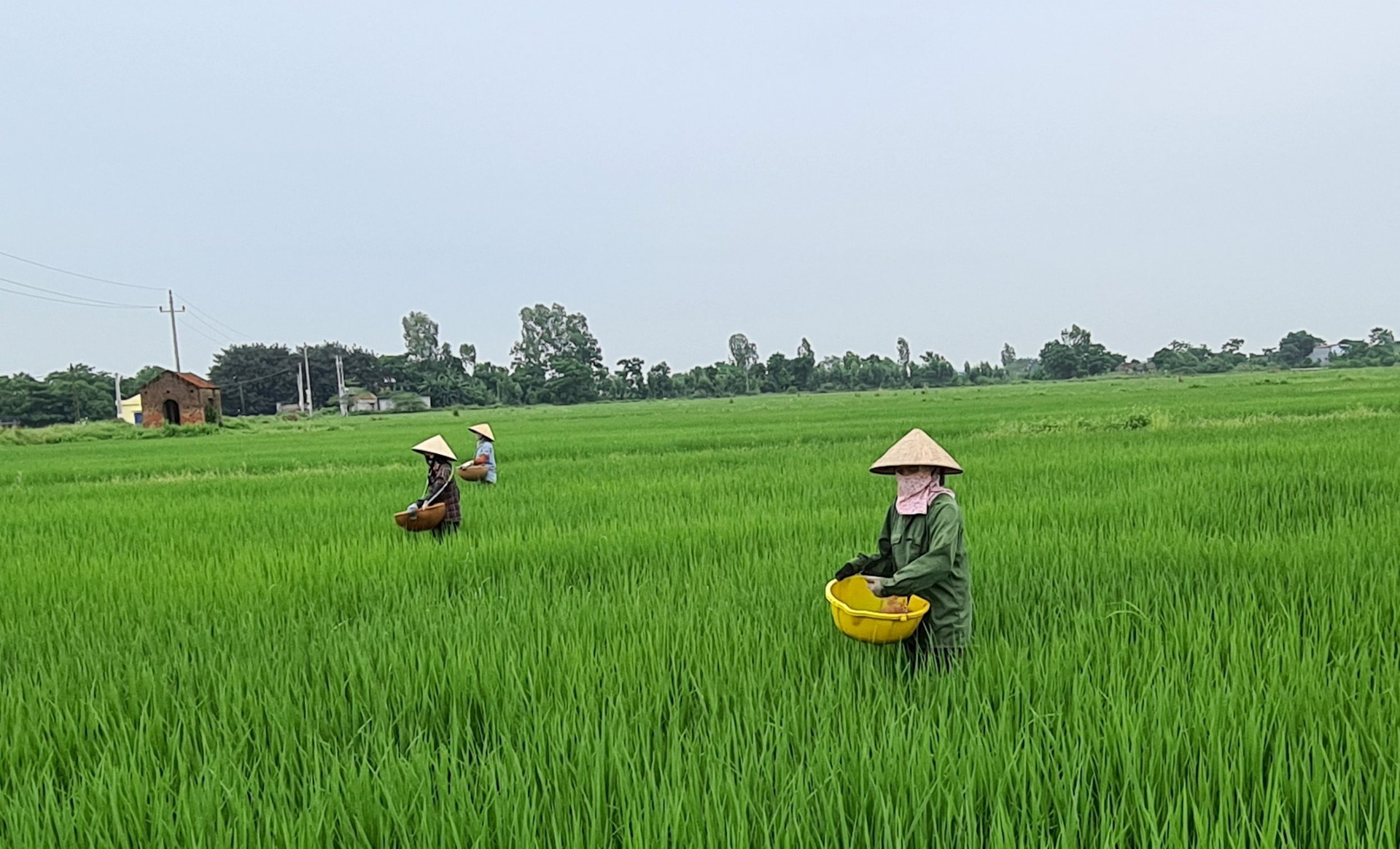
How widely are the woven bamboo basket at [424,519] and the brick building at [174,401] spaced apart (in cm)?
3243

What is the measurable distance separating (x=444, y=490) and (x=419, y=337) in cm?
8646

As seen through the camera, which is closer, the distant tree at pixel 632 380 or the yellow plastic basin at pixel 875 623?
the yellow plastic basin at pixel 875 623

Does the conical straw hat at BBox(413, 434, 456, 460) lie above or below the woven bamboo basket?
above

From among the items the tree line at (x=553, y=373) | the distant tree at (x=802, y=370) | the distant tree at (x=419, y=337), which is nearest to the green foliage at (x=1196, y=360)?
the tree line at (x=553, y=373)

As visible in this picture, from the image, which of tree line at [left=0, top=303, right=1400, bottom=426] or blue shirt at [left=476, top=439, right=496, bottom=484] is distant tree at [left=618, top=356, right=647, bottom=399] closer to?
tree line at [left=0, top=303, right=1400, bottom=426]

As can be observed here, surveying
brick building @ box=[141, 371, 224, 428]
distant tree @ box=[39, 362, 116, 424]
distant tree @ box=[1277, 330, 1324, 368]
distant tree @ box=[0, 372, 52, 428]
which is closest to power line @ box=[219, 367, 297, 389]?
distant tree @ box=[39, 362, 116, 424]

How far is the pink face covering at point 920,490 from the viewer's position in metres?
2.24

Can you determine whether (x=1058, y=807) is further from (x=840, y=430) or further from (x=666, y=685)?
(x=840, y=430)

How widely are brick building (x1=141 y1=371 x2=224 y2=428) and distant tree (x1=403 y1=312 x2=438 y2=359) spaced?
53.6 m

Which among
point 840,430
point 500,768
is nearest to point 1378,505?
point 500,768

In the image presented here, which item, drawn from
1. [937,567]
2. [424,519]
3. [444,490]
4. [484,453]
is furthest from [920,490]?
[484,453]

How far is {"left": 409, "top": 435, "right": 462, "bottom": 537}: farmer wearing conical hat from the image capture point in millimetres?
4578

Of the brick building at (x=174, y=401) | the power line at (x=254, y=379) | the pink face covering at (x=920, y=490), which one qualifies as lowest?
the pink face covering at (x=920, y=490)

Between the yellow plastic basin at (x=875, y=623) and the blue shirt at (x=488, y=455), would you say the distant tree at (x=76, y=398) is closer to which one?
the blue shirt at (x=488, y=455)
